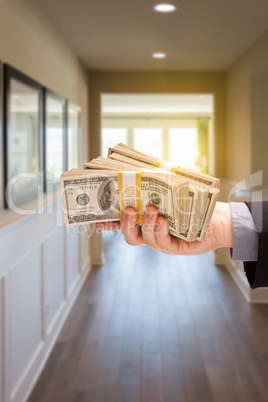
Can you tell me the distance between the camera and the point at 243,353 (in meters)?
1.72

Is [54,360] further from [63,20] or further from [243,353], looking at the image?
[63,20]

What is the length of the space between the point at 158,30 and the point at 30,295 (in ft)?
4.28

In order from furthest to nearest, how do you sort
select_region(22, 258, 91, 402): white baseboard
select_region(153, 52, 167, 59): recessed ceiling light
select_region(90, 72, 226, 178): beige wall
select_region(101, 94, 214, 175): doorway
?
select_region(101, 94, 214, 175): doorway, select_region(90, 72, 226, 178): beige wall, select_region(153, 52, 167, 59): recessed ceiling light, select_region(22, 258, 91, 402): white baseboard

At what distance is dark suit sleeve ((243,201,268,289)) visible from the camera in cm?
65

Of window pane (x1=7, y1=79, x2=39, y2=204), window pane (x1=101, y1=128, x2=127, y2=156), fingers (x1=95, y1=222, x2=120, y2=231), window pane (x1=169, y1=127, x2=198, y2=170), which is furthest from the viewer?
window pane (x1=169, y1=127, x2=198, y2=170)

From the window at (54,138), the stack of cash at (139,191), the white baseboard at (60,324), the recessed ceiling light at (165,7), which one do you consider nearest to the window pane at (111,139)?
the stack of cash at (139,191)

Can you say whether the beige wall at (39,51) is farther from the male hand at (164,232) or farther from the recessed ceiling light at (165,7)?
the male hand at (164,232)

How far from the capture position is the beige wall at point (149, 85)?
8.49ft

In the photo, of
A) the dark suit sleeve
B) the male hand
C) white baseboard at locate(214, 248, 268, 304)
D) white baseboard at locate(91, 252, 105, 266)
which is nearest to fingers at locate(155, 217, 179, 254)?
the male hand

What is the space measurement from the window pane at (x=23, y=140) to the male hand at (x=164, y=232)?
2.56ft

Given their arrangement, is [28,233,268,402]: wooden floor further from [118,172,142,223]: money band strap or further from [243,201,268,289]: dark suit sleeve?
[118,172,142,223]: money band strap

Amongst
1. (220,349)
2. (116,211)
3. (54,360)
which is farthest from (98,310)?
(116,211)

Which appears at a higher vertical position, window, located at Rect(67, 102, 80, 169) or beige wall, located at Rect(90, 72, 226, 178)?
beige wall, located at Rect(90, 72, 226, 178)

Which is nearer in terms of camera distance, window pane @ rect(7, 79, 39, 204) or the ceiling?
window pane @ rect(7, 79, 39, 204)
